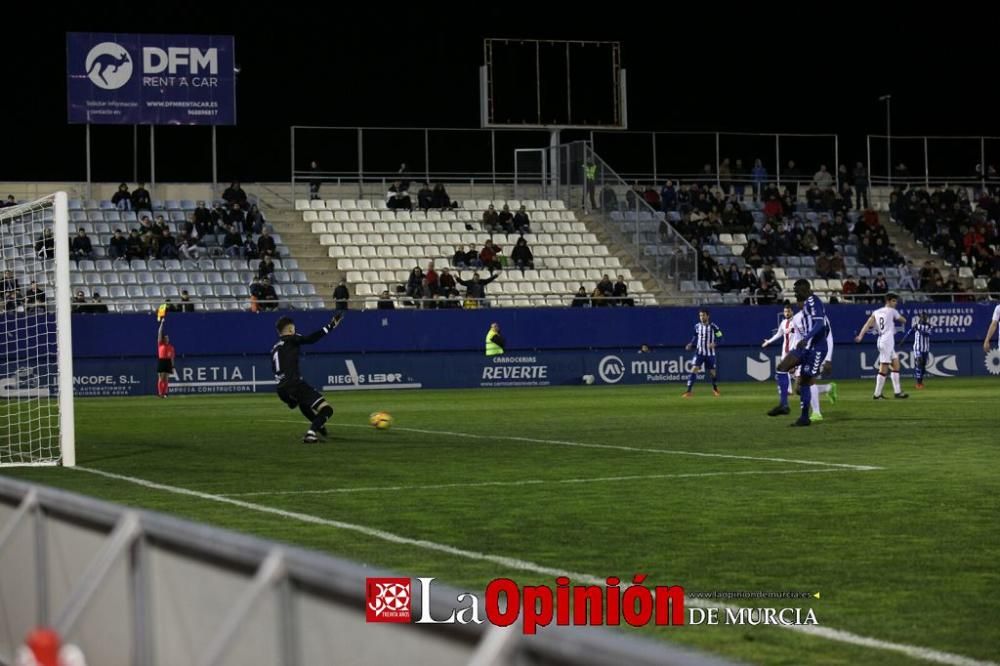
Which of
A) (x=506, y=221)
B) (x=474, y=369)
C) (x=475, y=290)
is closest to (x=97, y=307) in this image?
(x=474, y=369)

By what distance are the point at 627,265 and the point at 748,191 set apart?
25.6 feet

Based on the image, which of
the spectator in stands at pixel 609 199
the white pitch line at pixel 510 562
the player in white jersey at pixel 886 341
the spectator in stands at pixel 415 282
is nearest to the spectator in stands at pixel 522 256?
the spectator in stands at pixel 609 199

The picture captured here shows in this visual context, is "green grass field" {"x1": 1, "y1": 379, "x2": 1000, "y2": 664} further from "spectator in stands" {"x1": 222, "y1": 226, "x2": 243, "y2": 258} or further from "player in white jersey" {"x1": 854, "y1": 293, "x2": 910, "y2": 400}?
"spectator in stands" {"x1": 222, "y1": 226, "x2": 243, "y2": 258}

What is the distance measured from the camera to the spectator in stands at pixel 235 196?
47875 mm

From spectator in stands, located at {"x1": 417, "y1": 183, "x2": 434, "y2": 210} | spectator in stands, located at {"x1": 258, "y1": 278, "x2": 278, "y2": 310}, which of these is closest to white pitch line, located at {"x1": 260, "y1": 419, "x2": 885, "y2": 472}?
spectator in stands, located at {"x1": 258, "y1": 278, "x2": 278, "y2": 310}

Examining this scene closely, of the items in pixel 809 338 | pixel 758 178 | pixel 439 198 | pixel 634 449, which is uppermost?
pixel 758 178

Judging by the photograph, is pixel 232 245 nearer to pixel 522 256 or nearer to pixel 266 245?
pixel 266 245

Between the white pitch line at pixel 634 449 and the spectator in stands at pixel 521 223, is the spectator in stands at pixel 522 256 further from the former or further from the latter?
the white pitch line at pixel 634 449

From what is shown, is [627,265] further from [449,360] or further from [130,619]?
[130,619]

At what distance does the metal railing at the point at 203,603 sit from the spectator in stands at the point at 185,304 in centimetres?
3530

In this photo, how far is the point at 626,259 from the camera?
5016 cm

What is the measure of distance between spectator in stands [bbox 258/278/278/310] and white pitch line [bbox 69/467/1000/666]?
26.6 metres

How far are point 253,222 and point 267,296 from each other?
192 inches

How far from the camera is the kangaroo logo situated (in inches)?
1937
